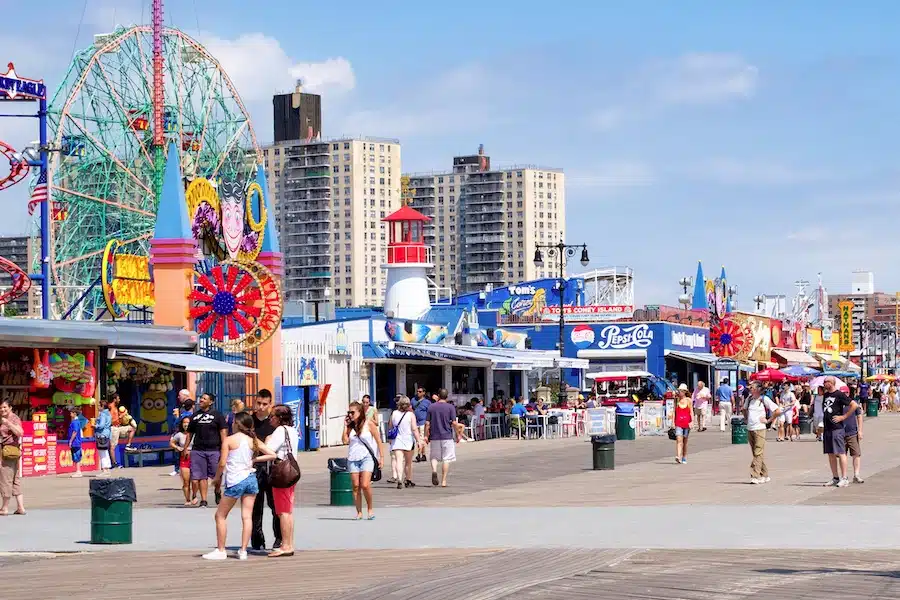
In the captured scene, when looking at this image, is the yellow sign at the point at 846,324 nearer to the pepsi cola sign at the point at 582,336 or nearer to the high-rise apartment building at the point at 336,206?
the pepsi cola sign at the point at 582,336

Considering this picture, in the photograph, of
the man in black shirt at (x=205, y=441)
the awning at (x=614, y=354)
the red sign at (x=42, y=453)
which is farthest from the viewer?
the awning at (x=614, y=354)

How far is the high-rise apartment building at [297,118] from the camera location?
614 feet

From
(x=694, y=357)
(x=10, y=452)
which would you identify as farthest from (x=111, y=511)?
(x=694, y=357)

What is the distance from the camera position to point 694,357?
66.8 meters

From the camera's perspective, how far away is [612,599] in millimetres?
11383

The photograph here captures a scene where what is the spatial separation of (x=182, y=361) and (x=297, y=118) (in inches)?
6391

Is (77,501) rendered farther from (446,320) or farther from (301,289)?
(301,289)

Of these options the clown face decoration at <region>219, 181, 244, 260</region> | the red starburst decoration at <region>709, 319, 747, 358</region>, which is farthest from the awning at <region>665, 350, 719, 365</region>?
the clown face decoration at <region>219, 181, 244, 260</region>

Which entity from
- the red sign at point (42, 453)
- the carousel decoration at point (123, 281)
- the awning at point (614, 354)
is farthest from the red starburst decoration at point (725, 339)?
the red sign at point (42, 453)

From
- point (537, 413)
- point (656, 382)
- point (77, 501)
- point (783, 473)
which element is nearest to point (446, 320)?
point (537, 413)

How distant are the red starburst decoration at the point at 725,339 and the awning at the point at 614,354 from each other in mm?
9522

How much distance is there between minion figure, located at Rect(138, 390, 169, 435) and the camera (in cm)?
3419

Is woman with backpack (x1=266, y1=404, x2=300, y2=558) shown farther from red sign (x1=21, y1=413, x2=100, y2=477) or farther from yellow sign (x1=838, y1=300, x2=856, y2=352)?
yellow sign (x1=838, y1=300, x2=856, y2=352)

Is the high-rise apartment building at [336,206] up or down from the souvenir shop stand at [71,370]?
up
